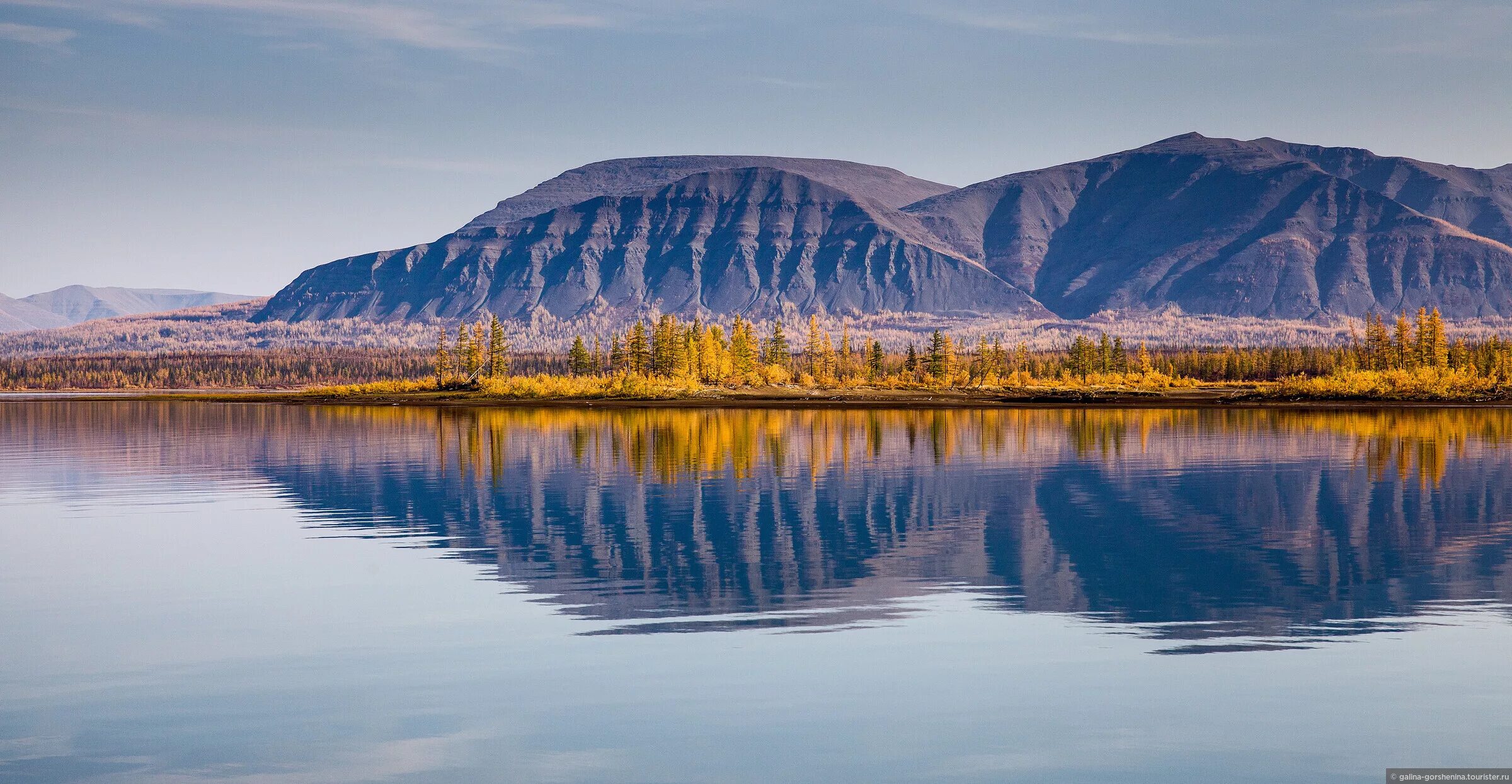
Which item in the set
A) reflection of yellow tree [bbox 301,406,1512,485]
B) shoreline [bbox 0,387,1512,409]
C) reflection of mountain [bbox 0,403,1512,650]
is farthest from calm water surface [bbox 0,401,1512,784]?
shoreline [bbox 0,387,1512,409]

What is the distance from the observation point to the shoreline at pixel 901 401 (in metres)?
149

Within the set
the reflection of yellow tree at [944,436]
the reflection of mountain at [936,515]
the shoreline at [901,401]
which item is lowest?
the shoreline at [901,401]

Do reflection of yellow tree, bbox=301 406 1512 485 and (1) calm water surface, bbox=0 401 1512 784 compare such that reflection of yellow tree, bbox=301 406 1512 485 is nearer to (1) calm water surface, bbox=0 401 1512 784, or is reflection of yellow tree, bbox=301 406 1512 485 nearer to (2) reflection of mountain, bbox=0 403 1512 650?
(2) reflection of mountain, bbox=0 403 1512 650

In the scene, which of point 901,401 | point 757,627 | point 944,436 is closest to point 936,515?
point 757,627

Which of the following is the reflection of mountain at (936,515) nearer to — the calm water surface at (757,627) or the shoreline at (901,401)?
the calm water surface at (757,627)

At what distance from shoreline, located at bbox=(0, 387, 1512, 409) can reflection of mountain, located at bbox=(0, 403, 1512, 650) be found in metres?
56.5

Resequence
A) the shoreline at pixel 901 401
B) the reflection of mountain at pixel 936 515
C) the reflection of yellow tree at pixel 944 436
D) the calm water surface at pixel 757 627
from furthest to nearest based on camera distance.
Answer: the shoreline at pixel 901 401 < the reflection of yellow tree at pixel 944 436 < the reflection of mountain at pixel 936 515 < the calm water surface at pixel 757 627

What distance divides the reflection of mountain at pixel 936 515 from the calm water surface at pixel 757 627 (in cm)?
22

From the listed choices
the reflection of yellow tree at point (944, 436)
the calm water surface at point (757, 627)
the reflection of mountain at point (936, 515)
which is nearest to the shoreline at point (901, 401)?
the reflection of yellow tree at point (944, 436)

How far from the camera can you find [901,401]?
163375mm

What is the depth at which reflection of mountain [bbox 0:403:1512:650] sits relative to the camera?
2811 centimetres

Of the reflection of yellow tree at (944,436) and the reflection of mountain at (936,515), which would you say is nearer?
the reflection of mountain at (936,515)

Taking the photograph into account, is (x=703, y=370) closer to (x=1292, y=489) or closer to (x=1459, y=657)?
(x=1292, y=489)

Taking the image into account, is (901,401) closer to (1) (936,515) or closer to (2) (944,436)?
(2) (944,436)
